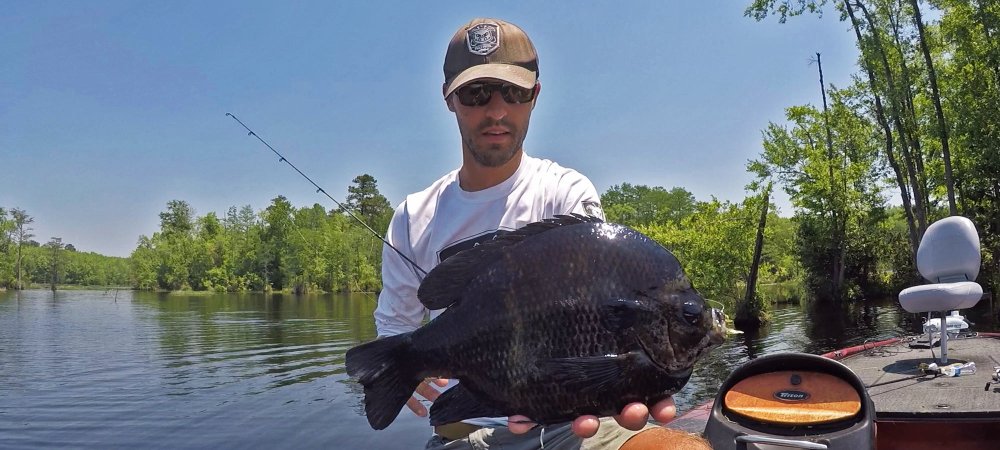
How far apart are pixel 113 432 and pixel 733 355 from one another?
18545 mm

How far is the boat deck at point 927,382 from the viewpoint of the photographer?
227 inches

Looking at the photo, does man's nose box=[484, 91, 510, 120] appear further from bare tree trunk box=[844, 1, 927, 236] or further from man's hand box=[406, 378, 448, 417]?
bare tree trunk box=[844, 1, 927, 236]

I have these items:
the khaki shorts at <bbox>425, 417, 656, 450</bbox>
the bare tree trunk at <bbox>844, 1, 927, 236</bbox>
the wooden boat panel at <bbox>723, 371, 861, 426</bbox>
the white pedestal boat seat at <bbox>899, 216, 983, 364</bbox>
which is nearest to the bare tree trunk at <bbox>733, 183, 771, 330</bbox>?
the bare tree trunk at <bbox>844, 1, 927, 236</bbox>

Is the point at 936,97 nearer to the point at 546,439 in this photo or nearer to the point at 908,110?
A: the point at 908,110

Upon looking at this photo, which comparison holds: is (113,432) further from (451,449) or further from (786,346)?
(786,346)

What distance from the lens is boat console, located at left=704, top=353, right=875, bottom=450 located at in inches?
148

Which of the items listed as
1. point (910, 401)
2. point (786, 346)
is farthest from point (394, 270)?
point (786, 346)

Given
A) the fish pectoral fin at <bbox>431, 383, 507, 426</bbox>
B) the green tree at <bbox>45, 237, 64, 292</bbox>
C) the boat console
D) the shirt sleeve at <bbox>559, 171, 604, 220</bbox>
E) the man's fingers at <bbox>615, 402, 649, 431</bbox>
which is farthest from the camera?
the green tree at <bbox>45, 237, 64, 292</bbox>

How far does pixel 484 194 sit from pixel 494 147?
271 millimetres

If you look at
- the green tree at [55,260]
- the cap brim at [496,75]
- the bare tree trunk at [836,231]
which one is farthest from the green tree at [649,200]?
the green tree at [55,260]

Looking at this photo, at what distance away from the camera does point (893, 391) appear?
6.83m

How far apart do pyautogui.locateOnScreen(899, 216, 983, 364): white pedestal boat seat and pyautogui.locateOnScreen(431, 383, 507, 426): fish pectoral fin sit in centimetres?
625

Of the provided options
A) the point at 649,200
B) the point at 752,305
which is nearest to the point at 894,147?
the point at 752,305

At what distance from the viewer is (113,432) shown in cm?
1502
